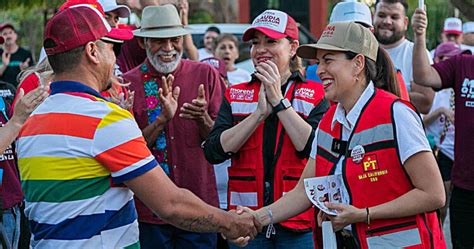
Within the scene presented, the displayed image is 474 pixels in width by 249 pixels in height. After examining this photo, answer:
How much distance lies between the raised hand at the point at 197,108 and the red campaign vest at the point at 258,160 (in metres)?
0.29

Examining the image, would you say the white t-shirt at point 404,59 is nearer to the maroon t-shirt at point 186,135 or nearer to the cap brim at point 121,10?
the maroon t-shirt at point 186,135

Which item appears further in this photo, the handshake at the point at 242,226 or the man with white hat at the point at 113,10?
the man with white hat at the point at 113,10

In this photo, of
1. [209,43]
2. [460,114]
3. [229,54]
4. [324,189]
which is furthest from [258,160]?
[209,43]

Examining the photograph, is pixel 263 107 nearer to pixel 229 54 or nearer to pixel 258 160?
pixel 258 160

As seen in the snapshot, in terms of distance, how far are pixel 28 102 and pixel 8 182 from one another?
111 cm

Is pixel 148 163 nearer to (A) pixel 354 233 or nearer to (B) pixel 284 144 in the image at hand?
(A) pixel 354 233

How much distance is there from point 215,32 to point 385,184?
9.14 meters

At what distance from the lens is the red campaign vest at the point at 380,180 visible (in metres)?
4.09

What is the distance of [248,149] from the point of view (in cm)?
546

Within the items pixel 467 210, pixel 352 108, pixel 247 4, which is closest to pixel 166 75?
Answer: pixel 352 108

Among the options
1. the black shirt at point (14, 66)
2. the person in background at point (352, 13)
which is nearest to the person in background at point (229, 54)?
the black shirt at point (14, 66)

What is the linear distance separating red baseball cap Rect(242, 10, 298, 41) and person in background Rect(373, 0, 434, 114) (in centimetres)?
198

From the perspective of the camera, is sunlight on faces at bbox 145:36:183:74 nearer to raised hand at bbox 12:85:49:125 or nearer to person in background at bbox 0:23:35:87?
raised hand at bbox 12:85:49:125

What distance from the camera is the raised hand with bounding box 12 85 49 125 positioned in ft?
16.9
